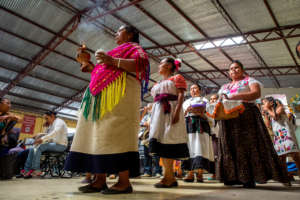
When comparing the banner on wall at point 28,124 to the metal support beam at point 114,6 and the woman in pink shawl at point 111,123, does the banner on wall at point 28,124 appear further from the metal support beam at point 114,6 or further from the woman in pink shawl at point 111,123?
the woman in pink shawl at point 111,123

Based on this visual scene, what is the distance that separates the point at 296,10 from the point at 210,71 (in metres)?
5.52

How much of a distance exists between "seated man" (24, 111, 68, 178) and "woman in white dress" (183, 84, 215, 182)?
8.70 ft

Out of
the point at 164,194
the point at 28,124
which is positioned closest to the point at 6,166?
the point at 164,194

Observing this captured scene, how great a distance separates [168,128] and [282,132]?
2.07 metres

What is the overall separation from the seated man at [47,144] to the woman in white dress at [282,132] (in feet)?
12.5

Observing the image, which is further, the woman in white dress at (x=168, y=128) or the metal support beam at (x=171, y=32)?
the metal support beam at (x=171, y=32)

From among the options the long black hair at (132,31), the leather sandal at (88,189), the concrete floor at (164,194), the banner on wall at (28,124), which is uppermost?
the banner on wall at (28,124)

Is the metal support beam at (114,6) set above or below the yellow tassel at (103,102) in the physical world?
above

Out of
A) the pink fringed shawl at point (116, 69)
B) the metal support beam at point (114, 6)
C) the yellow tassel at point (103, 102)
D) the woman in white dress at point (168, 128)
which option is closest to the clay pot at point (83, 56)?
the pink fringed shawl at point (116, 69)

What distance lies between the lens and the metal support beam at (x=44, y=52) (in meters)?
7.68

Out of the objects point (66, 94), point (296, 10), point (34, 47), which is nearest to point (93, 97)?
point (296, 10)

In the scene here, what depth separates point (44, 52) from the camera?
910 cm

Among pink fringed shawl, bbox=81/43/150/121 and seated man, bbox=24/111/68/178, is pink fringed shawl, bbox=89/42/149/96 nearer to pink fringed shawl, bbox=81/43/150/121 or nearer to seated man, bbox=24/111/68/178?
pink fringed shawl, bbox=81/43/150/121

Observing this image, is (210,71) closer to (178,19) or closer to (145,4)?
(178,19)
